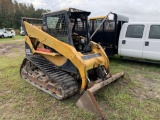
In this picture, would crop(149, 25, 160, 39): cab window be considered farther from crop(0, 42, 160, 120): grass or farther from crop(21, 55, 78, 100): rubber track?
crop(21, 55, 78, 100): rubber track

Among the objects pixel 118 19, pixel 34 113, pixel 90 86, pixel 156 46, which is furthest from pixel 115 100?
pixel 118 19

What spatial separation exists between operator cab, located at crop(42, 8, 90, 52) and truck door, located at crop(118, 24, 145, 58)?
8.94 feet

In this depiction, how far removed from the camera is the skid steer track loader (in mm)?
3709

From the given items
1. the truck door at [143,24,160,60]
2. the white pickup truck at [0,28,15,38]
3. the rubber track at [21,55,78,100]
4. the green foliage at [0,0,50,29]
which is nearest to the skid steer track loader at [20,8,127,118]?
the rubber track at [21,55,78,100]

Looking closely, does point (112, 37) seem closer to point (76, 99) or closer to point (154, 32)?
point (154, 32)

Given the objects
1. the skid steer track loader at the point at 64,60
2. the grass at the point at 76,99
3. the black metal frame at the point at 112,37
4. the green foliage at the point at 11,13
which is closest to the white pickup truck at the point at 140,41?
the black metal frame at the point at 112,37

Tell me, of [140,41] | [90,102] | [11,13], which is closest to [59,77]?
[90,102]

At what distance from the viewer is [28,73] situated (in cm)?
493

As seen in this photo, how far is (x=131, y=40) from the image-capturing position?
6836mm

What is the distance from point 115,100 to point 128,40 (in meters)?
Result: 3.78

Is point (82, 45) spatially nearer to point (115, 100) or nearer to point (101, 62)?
point (101, 62)

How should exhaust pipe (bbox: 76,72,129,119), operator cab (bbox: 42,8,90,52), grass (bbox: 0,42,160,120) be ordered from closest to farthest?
exhaust pipe (bbox: 76,72,129,119) → grass (bbox: 0,42,160,120) → operator cab (bbox: 42,8,90,52)

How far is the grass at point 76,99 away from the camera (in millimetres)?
3303

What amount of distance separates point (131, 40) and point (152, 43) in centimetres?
85
